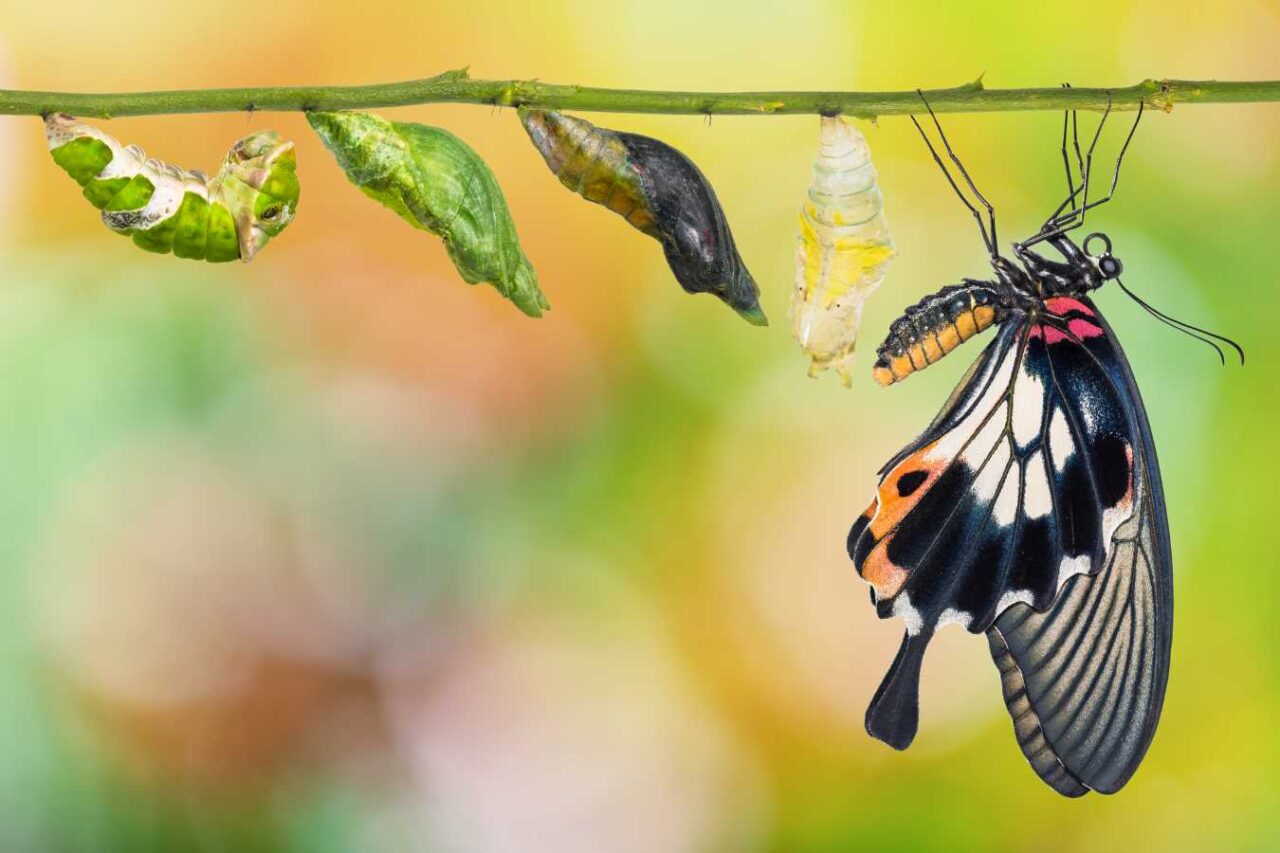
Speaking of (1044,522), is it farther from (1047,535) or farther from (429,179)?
(429,179)

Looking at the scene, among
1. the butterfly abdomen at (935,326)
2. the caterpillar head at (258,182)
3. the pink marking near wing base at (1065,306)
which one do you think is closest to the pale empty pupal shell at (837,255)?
the butterfly abdomen at (935,326)

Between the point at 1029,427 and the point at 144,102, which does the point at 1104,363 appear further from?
the point at 144,102

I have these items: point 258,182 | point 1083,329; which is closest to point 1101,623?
point 1083,329

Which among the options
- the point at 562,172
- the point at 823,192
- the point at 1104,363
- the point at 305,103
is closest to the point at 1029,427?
the point at 1104,363

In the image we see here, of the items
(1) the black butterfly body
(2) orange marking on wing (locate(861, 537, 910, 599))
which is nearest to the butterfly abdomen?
(1) the black butterfly body

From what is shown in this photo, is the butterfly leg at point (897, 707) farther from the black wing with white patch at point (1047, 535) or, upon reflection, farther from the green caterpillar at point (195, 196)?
the green caterpillar at point (195, 196)

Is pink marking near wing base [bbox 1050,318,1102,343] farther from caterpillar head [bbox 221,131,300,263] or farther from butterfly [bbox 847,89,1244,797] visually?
caterpillar head [bbox 221,131,300,263]
